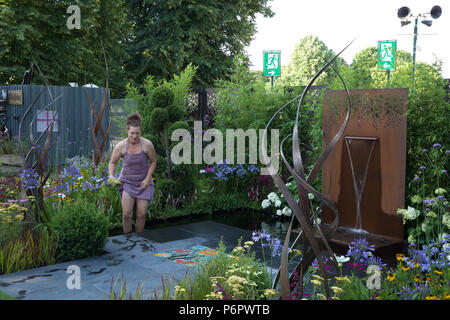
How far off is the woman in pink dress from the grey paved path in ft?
1.49

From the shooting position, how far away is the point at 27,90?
46.8 feet

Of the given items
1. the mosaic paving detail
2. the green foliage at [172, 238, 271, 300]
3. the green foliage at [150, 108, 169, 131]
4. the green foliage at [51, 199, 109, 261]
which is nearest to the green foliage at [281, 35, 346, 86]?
the green foliage at [150, 108, 169, 131]

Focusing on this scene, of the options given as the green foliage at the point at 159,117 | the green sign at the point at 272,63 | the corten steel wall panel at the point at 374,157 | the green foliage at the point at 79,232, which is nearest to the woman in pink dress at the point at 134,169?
the green foliage at the point at 79,232

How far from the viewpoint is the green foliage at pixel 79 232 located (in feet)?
16.5

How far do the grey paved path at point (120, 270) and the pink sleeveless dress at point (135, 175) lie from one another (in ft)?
1.92

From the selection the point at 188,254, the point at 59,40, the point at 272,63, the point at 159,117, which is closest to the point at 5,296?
the point at 188,254

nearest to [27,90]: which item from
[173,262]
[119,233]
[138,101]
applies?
[138,101]

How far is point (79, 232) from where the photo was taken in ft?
16.6

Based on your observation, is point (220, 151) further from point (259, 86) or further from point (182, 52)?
point (182, 52)

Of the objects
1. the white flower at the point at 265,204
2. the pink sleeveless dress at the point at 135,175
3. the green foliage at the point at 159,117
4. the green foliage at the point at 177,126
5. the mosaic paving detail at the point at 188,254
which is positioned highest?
the green foliage at the point at 159,117

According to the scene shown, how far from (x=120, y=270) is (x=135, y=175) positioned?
175 centimetres

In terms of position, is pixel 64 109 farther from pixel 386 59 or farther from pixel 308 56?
pixel 308 56

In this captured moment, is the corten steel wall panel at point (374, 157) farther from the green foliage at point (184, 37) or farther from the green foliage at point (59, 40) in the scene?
the green foliage at point (184, 37)

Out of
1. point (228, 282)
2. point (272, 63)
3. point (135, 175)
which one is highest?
point (272, 63)
